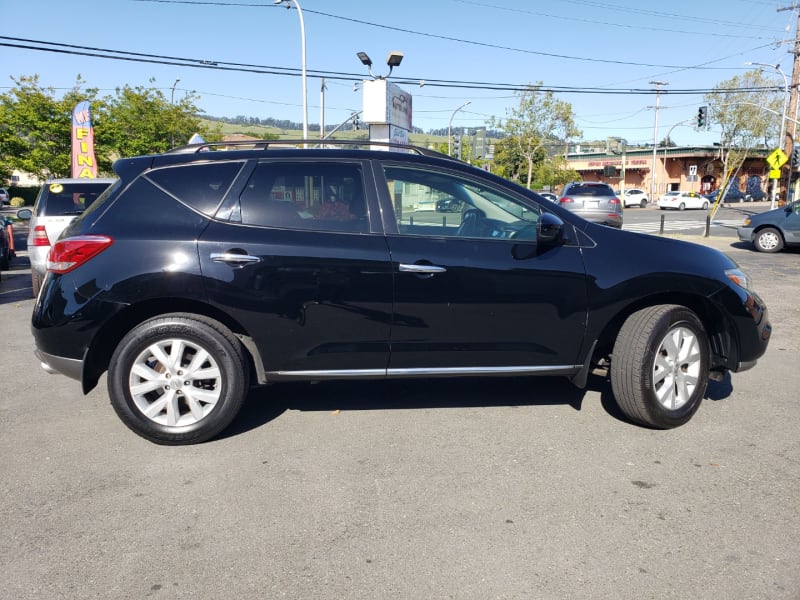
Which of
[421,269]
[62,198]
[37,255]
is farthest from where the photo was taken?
[62,198]

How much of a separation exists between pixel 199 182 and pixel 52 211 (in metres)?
6.40

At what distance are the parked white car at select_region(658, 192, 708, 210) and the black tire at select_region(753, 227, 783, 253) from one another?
123ft

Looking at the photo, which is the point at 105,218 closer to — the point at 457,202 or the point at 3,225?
the point at 457,202

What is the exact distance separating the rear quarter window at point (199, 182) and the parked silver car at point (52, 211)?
5.55 meters

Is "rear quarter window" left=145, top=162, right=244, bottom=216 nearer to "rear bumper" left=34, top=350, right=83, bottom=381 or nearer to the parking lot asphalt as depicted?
"rear bumper" left=34, top=350, right=83, bottom=381

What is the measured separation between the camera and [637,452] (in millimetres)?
4035

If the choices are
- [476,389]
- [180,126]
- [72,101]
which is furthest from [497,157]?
[476,389]

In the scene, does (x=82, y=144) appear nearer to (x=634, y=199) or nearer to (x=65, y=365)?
(x=65, y=365)

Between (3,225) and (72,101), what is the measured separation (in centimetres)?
1981

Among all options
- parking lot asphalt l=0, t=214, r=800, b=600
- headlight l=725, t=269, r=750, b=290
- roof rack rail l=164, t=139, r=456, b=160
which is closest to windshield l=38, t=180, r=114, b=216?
parking lot asphalt l=0, t=214, r=800, b=600

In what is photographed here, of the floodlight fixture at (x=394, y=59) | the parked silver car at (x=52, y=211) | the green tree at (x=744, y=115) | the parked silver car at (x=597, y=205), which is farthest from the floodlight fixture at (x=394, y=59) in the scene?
the green tree at (x=744, y=115)

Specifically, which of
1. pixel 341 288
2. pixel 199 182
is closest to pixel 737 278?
pixel 341 288

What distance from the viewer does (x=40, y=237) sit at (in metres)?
9.18

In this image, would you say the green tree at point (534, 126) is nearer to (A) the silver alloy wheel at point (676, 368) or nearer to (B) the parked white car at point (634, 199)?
(B) the parked white car at point (634, 199)
